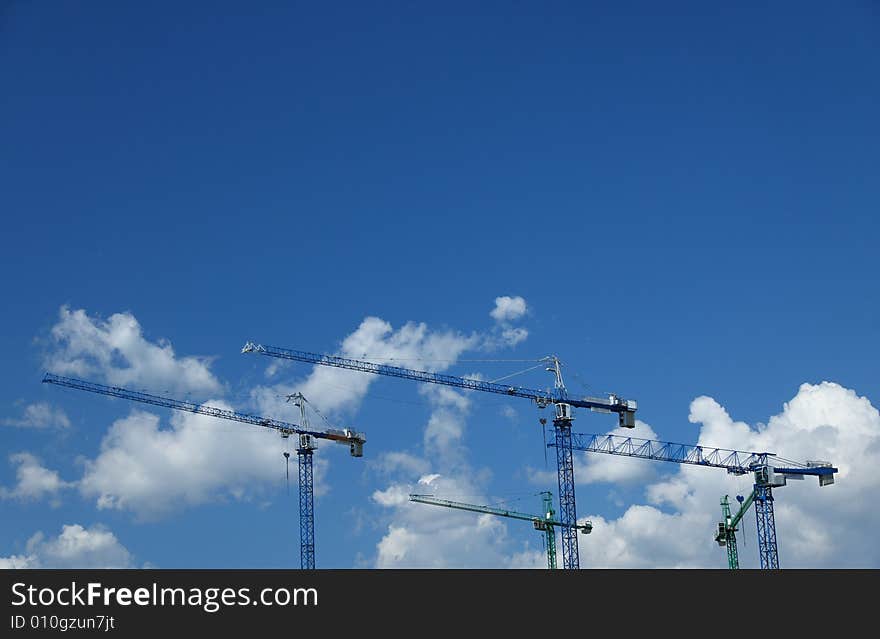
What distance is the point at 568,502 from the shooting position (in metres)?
190
